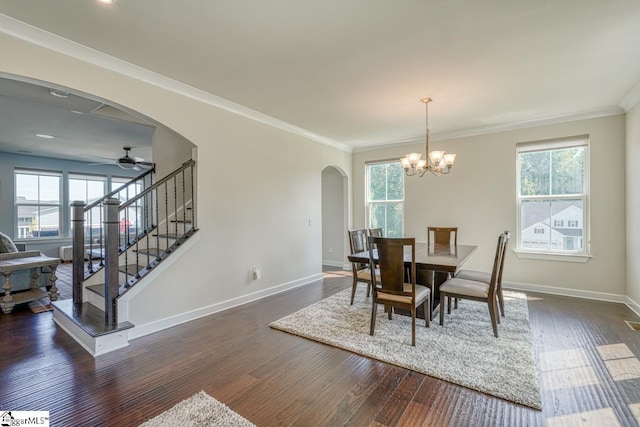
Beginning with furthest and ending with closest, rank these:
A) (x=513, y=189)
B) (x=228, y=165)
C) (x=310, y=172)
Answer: (x=310, y=172), (x=513, y=189), (x=228, y=165)

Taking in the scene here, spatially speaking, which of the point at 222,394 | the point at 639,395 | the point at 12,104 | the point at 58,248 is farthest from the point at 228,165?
the point at 58,248

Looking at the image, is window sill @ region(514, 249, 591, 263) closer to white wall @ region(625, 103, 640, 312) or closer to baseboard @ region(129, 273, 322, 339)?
white wall @ region(625, 103, 640, 312)

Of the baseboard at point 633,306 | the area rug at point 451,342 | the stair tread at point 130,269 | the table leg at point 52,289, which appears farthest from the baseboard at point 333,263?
the table leg at point 52,289

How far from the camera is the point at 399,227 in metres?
5.93

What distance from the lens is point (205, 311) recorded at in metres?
3.54

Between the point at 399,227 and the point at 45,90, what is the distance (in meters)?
5.54

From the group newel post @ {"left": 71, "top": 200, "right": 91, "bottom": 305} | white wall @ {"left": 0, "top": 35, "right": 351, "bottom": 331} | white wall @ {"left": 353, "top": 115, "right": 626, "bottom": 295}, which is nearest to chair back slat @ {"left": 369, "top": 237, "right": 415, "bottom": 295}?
white wall @ {"left": 0, "top": 35, "right": 351, "bottom": 331}

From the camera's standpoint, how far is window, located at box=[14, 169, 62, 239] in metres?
6.98

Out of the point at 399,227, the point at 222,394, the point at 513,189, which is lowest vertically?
the point at 222,394

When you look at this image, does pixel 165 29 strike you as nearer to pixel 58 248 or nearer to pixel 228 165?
pixel 228 165

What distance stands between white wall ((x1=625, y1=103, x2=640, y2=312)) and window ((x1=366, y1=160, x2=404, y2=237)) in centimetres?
312

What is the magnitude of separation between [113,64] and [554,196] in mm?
5821

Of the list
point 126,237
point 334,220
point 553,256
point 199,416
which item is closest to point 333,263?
point 334,220

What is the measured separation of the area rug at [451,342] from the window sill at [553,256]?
105cm
